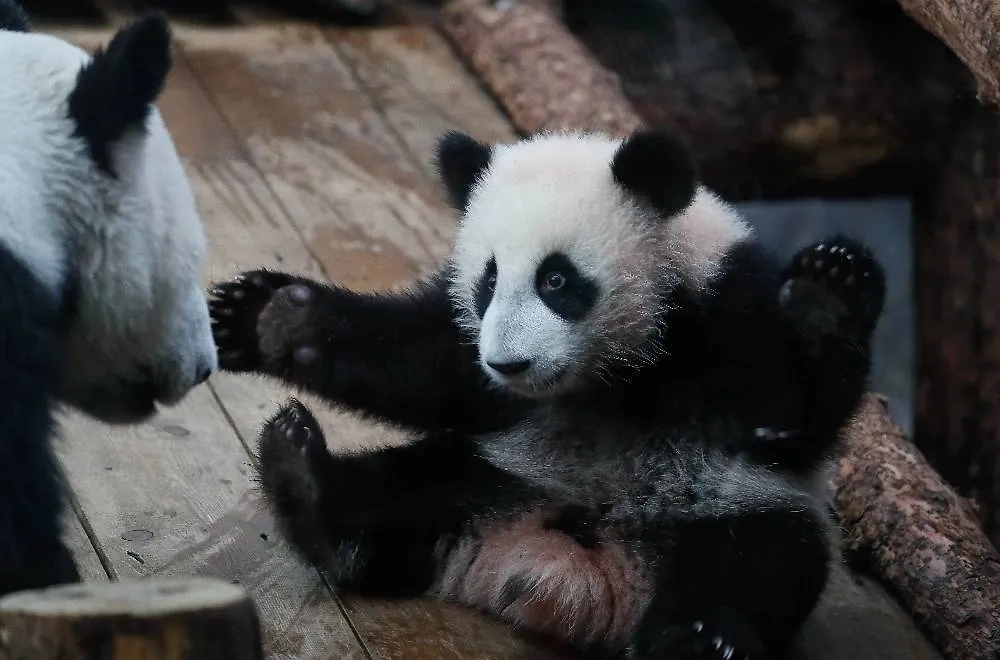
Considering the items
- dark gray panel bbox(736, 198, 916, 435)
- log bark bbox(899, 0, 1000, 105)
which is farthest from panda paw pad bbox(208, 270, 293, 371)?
dark gray panel bbox(736, 198, 916, 435)

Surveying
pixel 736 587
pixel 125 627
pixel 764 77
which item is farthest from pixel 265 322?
pixel 764 77

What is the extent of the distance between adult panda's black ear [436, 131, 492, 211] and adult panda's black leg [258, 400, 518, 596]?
0.65m

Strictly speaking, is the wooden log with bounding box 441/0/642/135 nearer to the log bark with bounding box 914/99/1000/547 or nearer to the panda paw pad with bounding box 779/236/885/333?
the log bark with bounding box 914/99/1000/547

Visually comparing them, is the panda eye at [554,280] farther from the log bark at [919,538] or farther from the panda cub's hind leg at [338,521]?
the log bark at [919,538]

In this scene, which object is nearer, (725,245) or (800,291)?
(800,291)

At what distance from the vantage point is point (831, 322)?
2.56 meters

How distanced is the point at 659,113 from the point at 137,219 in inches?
131

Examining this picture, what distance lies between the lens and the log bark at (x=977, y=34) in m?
2.63

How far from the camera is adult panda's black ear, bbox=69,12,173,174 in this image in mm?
2230

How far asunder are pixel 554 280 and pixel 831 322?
570 mm

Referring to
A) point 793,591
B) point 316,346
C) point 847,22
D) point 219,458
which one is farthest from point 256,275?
point 847,22

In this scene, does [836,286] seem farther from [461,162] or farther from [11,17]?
[11,17]

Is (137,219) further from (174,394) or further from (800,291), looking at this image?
(800,291)

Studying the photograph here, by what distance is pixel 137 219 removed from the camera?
2.37 m
